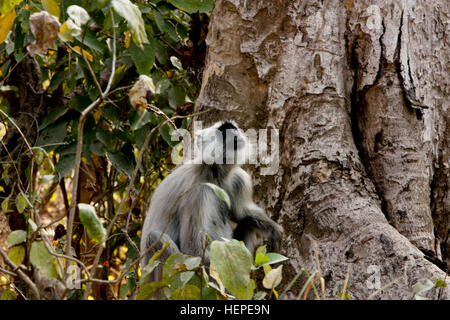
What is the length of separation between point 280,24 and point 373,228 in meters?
1.18

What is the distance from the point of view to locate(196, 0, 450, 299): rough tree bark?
8.71 ft

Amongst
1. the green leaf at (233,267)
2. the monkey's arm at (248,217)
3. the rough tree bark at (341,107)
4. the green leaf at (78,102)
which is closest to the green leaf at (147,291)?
the green leaf at (233,267)

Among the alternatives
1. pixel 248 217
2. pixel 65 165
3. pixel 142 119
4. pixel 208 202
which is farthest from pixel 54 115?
pixel 248 217

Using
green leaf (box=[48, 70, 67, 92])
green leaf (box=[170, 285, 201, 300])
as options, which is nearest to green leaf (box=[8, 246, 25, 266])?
green leaf (box=[170, 285, 201, 300])

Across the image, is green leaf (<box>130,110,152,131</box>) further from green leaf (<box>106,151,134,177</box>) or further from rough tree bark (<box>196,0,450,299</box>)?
rough tree bark (<box>196,0,450,299</box>)

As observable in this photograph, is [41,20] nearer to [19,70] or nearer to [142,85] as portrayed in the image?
[142,85]

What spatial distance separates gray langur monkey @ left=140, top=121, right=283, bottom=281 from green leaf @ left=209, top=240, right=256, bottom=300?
1.07 meters

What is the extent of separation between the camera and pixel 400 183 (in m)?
2.79

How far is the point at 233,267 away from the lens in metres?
1.67

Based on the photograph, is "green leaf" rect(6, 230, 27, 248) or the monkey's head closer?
"green leaf" rect(6, 230, 27, 248)

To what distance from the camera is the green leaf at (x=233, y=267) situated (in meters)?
1.66

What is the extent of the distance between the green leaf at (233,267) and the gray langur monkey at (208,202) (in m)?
1.07

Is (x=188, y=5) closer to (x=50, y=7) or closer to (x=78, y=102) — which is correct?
(x=78, y=102)
